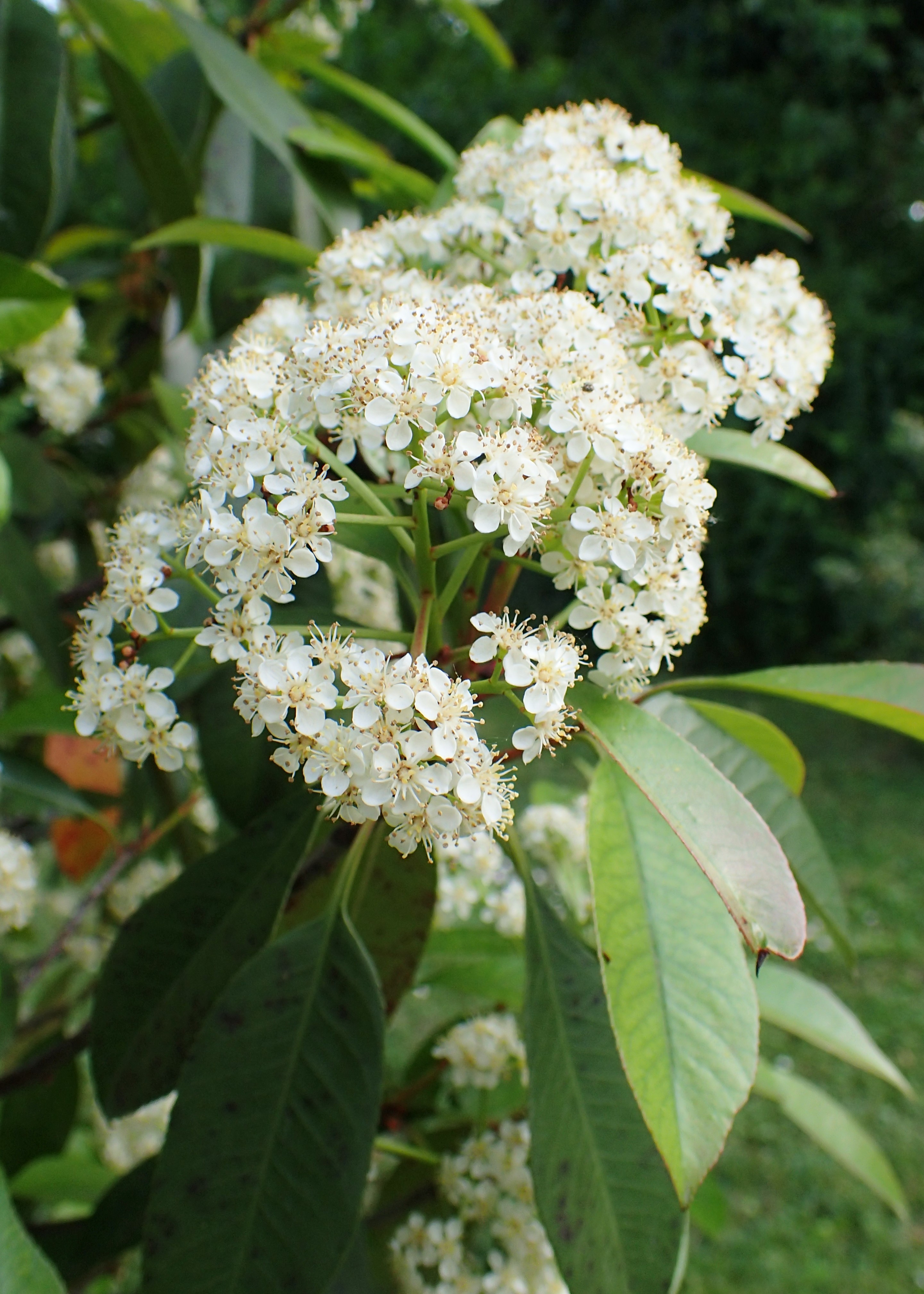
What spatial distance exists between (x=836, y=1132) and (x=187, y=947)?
1064 mm

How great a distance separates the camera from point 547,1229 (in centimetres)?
79

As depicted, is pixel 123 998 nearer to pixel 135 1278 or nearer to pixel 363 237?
pixel 363 237

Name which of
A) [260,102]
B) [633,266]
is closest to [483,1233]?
[633,266]

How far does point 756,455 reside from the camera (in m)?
0.97

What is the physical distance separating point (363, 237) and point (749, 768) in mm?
619

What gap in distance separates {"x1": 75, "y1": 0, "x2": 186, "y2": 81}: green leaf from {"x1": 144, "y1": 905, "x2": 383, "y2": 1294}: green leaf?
4.14ft

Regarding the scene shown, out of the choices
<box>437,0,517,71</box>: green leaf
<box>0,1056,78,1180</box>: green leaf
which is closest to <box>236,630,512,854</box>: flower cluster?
<box>0,1056,78,1180</box>: green leaf

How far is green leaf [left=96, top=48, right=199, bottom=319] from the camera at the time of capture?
1.26m

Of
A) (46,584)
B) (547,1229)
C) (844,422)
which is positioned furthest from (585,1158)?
(844,422)

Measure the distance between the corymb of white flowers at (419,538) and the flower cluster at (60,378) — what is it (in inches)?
43.0

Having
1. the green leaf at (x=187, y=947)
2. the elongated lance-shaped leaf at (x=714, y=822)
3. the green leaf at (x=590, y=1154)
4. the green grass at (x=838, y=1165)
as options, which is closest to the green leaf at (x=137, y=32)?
the green leaf at (x=187, y=947)

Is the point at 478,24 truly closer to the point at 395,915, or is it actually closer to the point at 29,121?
the point at 29,121

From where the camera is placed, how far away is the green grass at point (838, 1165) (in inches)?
113

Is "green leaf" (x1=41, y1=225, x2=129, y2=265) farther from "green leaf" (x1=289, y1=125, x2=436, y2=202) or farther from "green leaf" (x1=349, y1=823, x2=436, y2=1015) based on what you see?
"green leaf" (x1=349, y1=823, x2=436, y2=1015)
